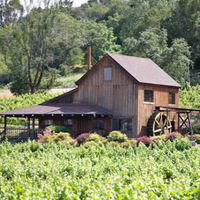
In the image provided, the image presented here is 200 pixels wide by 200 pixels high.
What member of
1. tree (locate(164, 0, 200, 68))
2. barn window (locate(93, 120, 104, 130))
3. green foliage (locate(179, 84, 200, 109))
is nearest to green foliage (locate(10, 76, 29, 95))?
tree (locate(164, 0, 200, 68))

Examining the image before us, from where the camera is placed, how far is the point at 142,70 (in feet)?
148

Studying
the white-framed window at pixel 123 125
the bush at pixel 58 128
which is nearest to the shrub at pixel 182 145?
the white-framed window at pixel 123 125

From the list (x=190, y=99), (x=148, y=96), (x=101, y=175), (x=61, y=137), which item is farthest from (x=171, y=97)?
(x=101, y=175)

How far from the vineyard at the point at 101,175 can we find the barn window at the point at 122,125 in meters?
8.76

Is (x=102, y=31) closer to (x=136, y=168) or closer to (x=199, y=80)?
(x=199, y=80)

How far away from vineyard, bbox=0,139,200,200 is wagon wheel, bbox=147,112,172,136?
28.5 feet

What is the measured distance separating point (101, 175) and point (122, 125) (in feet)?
67.1

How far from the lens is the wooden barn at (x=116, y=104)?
4197 centimetres

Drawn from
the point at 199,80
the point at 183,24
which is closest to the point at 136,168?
the point at 199,80

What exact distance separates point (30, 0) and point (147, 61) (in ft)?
88.1

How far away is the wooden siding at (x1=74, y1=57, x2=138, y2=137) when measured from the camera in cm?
4219

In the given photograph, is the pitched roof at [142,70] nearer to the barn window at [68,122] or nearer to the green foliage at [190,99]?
the barn window at [68,122]

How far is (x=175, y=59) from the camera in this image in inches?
2416

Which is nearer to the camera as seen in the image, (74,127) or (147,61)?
(74,127)
